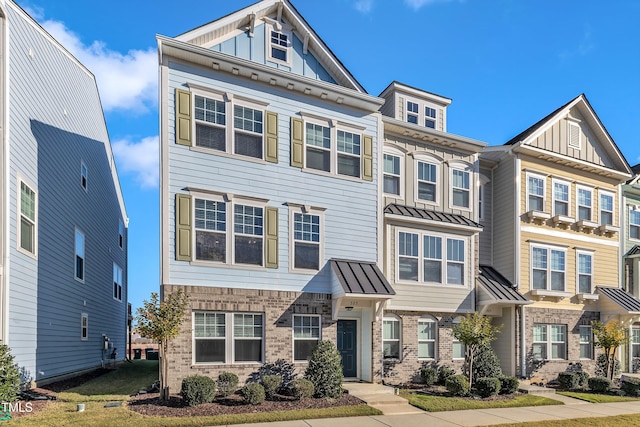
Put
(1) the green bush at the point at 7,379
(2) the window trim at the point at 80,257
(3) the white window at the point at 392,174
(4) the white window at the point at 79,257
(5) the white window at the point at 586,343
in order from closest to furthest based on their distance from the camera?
(1) the green bush at the point at 7,379 → (3) the white window at the point at 392,174 → (2) the window trim at the point at 80,257 → (4) the white window at the point at 79,257 → (5) the white window at the point at 586,343

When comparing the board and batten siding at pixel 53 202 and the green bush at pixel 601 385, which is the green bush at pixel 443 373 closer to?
the green bush at pixel 601 385

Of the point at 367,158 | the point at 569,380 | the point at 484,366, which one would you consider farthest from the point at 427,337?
the point at 367,158

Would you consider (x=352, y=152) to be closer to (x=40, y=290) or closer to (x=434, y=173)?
(x=434, y=173)

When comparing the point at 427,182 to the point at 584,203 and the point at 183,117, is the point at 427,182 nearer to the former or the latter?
the point at 584,203

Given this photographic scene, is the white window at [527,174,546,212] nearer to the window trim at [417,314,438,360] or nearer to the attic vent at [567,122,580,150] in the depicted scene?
the attic vent at [567,122,580,150]

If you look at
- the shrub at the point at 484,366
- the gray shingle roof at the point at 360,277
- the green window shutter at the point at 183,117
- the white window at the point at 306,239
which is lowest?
the shrub at the point at 484,366

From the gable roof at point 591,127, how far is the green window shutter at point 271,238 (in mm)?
10623

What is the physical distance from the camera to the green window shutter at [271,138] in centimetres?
1359

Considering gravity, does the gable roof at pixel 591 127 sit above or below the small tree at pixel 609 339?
above

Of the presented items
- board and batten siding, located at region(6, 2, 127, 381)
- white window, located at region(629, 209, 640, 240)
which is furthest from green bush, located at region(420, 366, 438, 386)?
white window, located at region(629, 209, 640, 240)

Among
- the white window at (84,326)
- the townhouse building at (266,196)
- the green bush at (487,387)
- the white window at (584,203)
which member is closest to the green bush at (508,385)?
the green bush at (487,387)

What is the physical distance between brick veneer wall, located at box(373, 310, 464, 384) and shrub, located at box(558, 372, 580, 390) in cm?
391

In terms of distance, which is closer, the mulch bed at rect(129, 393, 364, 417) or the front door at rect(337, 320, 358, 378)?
the mulch bed at rect(129, 393, 364, 417)

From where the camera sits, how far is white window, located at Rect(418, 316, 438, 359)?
15820 mm
